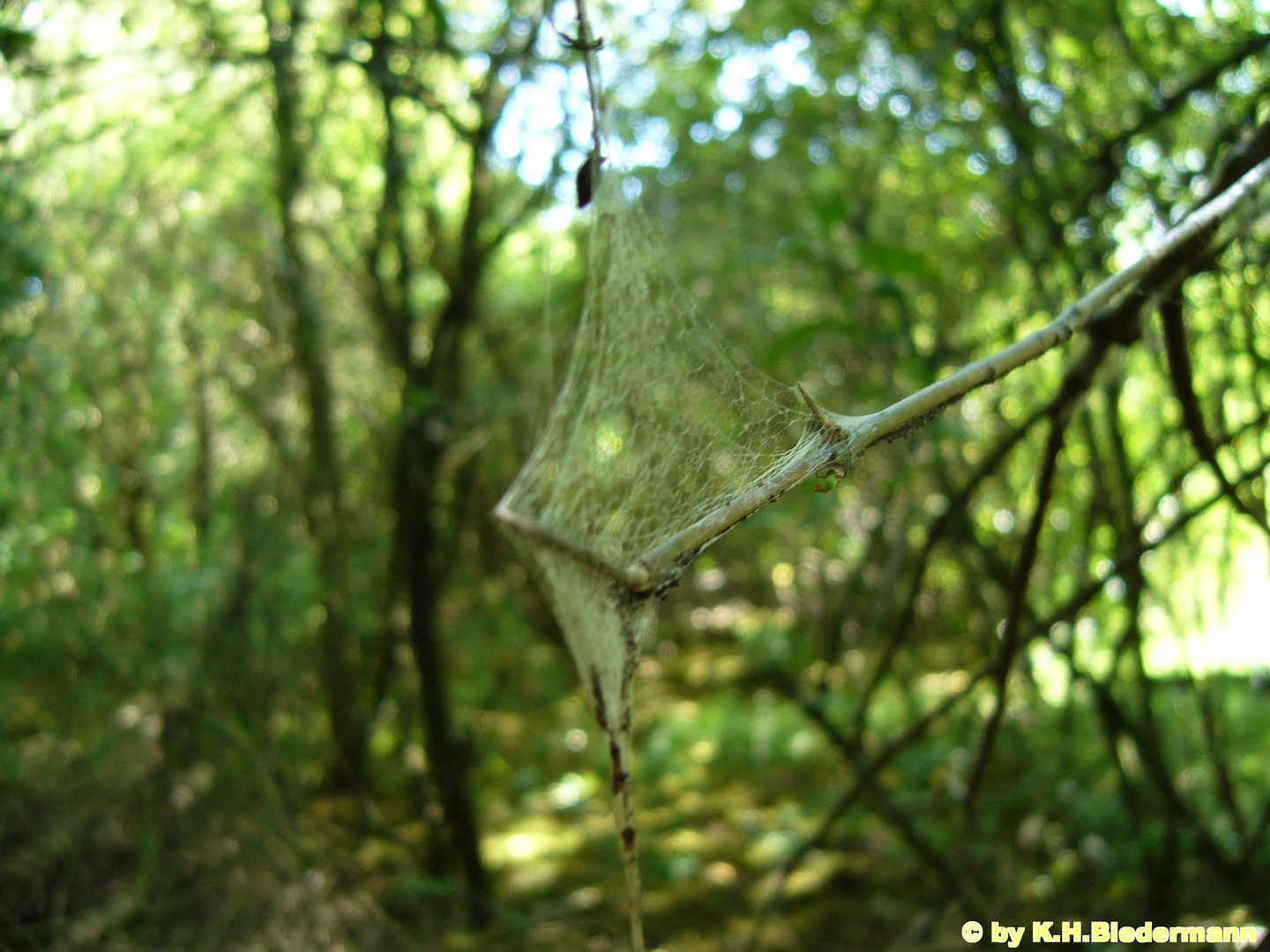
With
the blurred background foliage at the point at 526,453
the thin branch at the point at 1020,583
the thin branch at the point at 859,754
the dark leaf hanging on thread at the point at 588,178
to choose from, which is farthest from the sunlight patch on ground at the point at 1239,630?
Result: the dark leaf hanging on thread at the point at 588,178

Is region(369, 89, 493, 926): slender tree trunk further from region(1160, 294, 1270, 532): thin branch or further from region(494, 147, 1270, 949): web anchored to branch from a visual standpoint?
region(1160, 294, 1270, 532): thin branch

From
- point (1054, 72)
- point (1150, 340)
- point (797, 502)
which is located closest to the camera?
point (1150, 340)

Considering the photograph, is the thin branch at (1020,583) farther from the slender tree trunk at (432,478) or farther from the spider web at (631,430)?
the slender tree trunk at (432,478)

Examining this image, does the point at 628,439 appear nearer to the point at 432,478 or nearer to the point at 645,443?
the point at 645,443

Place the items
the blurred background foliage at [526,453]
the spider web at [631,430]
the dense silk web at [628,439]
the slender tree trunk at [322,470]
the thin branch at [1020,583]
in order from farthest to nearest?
the slender tree trunk at [322,470] → the blurred background foliage at [526,453] → the thin branch at [1020,583] → the spider web at [631,430] → the dense silk web at [628,439]

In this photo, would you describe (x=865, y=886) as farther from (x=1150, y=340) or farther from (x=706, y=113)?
(x=706, y=113)

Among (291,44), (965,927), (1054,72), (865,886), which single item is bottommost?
(965,927)

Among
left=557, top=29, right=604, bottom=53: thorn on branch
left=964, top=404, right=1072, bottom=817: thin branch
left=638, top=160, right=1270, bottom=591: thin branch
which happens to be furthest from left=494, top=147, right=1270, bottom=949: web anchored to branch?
left=964, top=404, right=1072, bottom=817: thin branch

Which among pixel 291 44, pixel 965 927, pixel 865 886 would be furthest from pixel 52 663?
pixel 865 886
